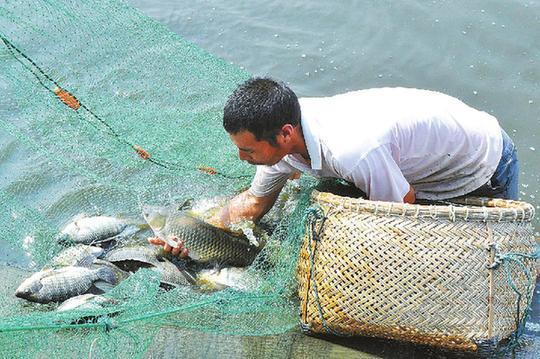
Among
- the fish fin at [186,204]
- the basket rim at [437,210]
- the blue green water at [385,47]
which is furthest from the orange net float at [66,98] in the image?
the basket rim at [437,210]

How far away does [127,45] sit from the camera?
19.1ft

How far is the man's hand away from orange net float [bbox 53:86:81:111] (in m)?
1.05

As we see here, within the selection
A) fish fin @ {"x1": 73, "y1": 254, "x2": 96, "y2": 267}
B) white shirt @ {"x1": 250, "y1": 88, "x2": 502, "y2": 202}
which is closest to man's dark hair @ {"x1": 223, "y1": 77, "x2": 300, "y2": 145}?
white shirt @ {"x1": 250, "y1": 88, "x2": 502, "y2": 202}

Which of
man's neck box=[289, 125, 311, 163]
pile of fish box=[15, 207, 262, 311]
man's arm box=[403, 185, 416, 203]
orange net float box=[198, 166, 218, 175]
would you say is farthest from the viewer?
orange net float box=[198, 166, 218, 175]

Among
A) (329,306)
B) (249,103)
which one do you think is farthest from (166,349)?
(249,103)

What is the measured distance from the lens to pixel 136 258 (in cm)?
477

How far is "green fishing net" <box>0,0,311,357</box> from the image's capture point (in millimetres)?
4047

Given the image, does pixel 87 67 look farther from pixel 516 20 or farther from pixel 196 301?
pixel 516 20

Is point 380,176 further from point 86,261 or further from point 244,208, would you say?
point 86,261

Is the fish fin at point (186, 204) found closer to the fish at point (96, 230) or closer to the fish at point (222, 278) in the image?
the fish at point (96, 230)

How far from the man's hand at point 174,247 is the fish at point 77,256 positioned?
410 millimetres

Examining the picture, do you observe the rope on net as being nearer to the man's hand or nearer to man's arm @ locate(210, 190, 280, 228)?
man's arm @ locate(210, 190, 280, 228)

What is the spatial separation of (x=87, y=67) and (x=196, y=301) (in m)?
2.93

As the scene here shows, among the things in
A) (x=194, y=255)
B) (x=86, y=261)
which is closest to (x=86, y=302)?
(x=86, y=261)
